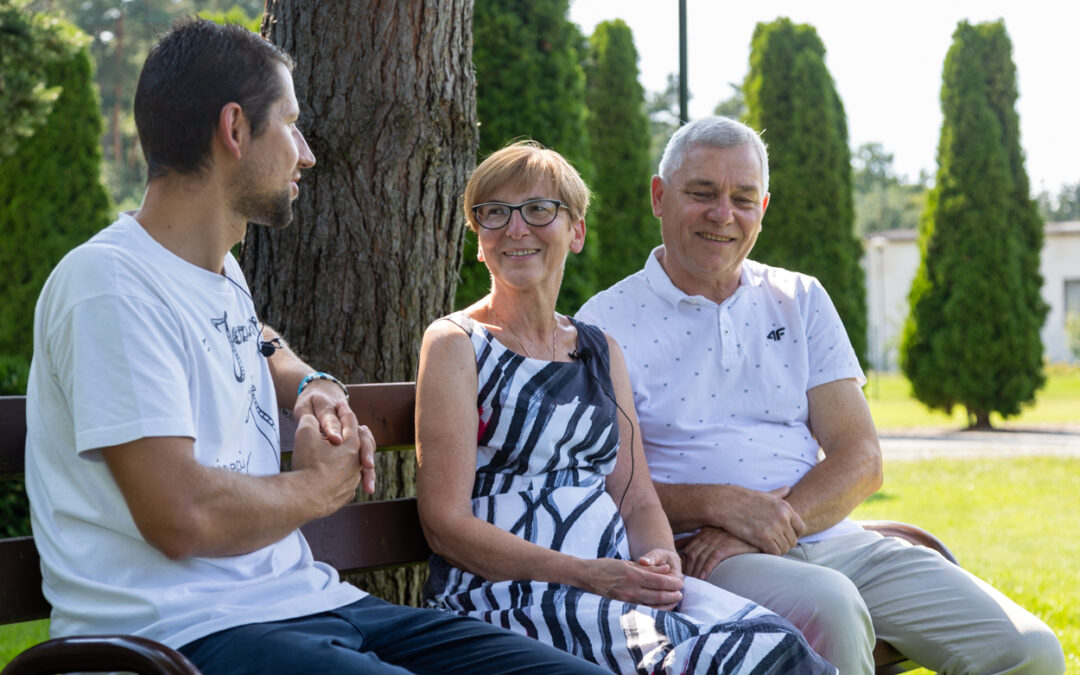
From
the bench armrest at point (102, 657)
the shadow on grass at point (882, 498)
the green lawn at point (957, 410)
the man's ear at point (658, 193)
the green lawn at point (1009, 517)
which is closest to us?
the bench armrest at point (102, 657)

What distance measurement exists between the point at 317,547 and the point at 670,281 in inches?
53.2

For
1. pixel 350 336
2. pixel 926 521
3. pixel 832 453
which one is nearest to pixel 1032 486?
pixel 926 521

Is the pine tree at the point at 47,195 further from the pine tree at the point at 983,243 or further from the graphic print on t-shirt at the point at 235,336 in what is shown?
the pine tree at the point at 983,243

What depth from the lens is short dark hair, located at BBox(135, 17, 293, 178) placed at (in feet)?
6.46

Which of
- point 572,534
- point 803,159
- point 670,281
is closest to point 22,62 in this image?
point 670,281

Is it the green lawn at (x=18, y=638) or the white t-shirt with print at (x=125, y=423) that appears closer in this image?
the white t-shirt with print at (x=125, y=423)

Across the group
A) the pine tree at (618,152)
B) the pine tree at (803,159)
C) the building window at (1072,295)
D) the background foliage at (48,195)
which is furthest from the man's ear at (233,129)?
the building window at (1072,295)

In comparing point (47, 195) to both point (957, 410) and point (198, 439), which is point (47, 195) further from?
point (957, 410)

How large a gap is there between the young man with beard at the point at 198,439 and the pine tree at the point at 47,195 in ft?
39.0

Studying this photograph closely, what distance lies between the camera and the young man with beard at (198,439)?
1.78 metres

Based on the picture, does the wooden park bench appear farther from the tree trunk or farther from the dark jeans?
the tree trunk

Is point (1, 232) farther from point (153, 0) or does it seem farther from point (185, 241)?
point (153, 0)

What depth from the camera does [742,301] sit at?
10.9ft

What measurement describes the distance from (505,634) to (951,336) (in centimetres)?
1854
